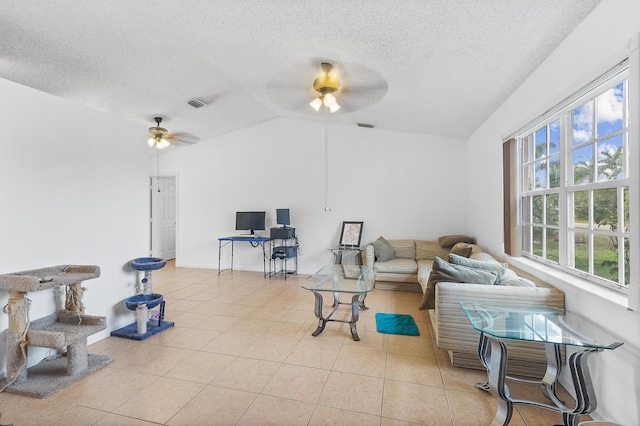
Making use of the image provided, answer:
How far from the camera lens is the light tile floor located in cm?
185

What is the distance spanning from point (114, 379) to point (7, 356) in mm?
753

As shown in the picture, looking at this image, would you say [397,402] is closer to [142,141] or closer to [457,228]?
[142,141]

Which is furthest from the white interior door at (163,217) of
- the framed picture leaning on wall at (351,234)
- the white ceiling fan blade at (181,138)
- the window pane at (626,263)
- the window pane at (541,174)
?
the window pane at (626,263)

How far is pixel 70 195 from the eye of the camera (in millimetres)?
2746

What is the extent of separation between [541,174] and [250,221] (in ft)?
15.6

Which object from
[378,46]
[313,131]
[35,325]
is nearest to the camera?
[35,325]

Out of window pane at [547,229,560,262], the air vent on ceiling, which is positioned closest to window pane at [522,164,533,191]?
window pane at [547,229,560,262]

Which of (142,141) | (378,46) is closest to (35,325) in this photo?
(142,141)

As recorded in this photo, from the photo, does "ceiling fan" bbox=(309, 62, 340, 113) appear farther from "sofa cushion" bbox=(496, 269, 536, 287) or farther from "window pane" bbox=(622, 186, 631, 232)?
"window pane" bbox=(622, 186, 631, 232)

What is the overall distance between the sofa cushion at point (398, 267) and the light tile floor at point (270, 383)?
4.02ft

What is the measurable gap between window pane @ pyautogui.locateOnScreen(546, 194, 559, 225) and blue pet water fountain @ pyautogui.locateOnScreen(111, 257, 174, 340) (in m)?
3.95

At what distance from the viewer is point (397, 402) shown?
199 centimetres

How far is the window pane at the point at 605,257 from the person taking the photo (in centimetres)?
196

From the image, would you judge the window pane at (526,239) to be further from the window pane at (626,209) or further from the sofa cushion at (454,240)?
the sofa cushion at (454,240)
